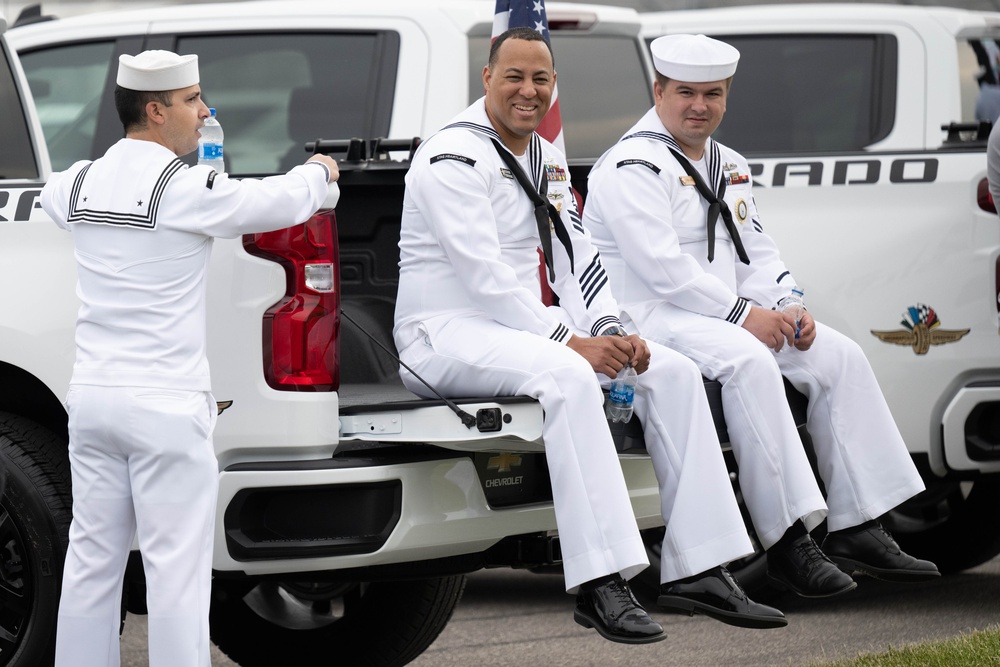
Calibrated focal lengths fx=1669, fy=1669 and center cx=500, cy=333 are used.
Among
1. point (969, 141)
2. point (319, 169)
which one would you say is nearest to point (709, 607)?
point (319, 169)

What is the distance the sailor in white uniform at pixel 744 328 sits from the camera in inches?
181

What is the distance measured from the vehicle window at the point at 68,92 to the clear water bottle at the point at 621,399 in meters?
2.92

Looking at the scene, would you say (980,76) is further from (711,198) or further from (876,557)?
(876,557)

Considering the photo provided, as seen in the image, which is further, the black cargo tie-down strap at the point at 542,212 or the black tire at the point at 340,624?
the black tire at the point at 340,624

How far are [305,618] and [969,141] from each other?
9.63 ft

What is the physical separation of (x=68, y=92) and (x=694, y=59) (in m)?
2.84

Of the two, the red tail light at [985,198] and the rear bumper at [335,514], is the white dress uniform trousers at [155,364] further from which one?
the red tail light at [985,198]

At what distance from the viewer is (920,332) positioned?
5.66 m

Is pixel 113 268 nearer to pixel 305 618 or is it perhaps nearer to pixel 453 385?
pixel 453 385

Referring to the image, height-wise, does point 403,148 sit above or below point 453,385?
above

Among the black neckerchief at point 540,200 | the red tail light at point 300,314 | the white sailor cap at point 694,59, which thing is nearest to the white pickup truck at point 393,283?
the red tail light at point 300,314

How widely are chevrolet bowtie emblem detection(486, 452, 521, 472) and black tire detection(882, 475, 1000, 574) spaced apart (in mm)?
2913

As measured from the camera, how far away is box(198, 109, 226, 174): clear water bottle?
411cm

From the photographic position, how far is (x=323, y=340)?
161 inches
